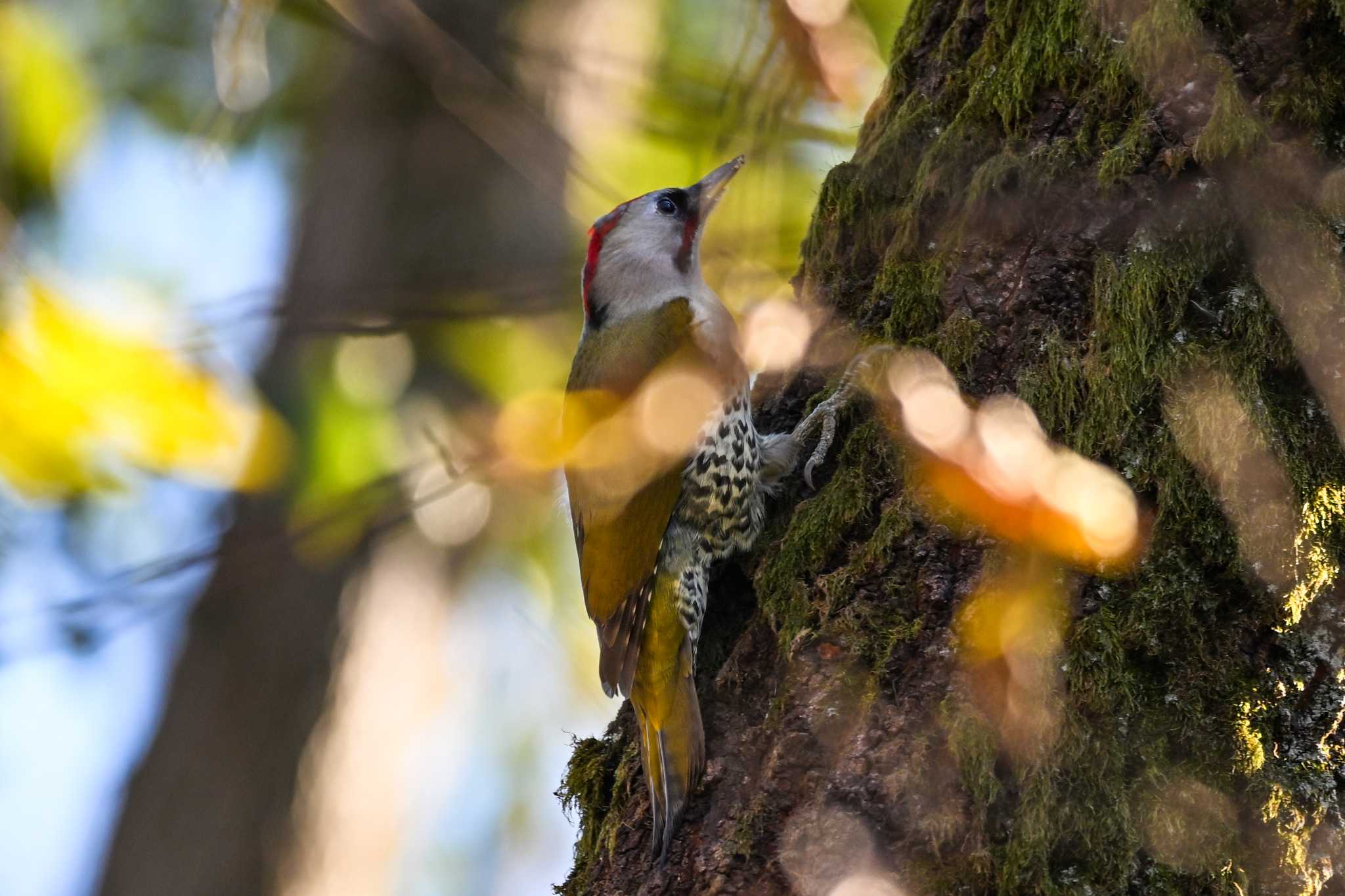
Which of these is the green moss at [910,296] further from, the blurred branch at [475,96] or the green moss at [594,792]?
the blurred branch at [475,96]

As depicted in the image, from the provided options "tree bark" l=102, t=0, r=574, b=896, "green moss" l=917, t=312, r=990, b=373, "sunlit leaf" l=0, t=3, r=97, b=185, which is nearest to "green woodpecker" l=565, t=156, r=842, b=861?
"green moss" l=917, t=312, r=990, b=373

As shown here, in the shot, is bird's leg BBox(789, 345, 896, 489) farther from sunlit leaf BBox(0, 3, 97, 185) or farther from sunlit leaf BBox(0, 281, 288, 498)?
sunlit leaf BBox(0, 3, 97, 185)

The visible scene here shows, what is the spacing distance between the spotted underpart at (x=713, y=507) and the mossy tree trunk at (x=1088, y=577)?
275 mm

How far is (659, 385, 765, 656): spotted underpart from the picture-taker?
10.9 feet

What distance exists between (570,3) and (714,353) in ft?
9.09

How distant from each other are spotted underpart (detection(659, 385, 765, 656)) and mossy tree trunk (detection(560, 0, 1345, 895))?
27cm

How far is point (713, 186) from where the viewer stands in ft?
14.8

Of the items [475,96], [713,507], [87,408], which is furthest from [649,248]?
[87,408]

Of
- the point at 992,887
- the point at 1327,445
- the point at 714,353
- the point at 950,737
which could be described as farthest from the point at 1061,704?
the point at 714,353

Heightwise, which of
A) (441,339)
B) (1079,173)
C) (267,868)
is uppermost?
(1079,173)

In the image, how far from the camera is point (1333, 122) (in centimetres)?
237

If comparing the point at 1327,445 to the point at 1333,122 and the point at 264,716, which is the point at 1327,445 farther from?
the point at 264,716

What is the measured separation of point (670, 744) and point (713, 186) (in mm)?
2431

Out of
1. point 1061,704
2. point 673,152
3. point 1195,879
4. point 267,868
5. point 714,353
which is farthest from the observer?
point 673,152
